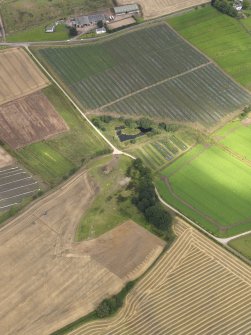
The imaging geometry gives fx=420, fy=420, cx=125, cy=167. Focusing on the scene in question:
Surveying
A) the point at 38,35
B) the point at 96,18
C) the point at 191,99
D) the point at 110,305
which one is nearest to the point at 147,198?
the point at 110,305

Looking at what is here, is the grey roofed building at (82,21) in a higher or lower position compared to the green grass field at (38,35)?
higher

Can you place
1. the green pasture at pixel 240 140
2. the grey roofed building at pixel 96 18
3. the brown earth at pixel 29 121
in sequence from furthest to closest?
the grey roofed building at pixel 96 18
the green pasture at pixel 240 140
the brown earth at pixel 29 121

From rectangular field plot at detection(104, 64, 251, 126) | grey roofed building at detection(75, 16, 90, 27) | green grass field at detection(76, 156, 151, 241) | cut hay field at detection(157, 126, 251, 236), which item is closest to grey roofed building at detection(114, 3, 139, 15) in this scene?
grey roofed building at detection(75, 16, 90, 27)

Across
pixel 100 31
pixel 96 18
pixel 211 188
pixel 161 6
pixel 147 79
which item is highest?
pixel 96 18

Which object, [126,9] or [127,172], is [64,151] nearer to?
[127,172]

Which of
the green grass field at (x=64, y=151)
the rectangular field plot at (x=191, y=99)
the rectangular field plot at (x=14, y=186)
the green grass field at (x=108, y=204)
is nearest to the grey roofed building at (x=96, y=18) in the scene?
the rectangular field plot at (x=191, y=99)

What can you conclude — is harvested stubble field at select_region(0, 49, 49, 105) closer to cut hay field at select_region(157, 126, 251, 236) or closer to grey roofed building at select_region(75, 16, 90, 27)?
grey roofed building at select_region(75, 16, 90, 27)

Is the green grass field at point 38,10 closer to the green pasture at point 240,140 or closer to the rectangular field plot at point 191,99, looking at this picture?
the rectangular field plot at point 191,99
